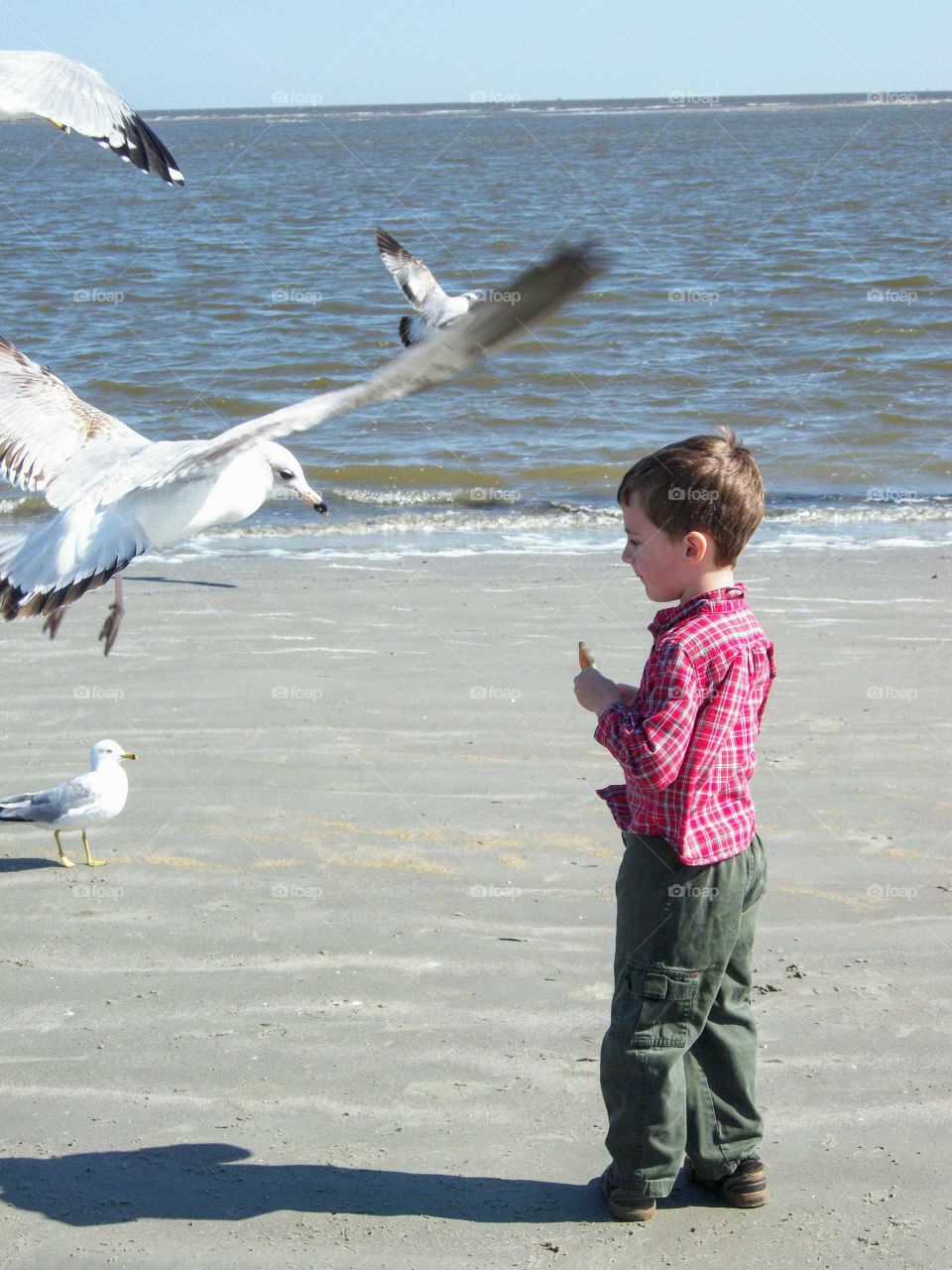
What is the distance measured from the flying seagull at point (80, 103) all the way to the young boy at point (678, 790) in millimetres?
4322

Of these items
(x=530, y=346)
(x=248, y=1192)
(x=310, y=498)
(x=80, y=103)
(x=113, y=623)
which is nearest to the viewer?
(x=248, y=1192)

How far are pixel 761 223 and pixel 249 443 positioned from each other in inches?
1191

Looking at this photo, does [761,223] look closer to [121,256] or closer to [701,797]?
[121,256]

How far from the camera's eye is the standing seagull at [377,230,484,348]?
10297mm

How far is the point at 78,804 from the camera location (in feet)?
14.6

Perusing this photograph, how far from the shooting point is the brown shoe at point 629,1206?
2809mm

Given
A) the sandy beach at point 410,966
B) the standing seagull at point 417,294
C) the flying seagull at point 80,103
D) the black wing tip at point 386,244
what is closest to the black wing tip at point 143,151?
the flying seagull at point 80,103

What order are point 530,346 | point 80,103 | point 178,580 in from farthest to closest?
point 530,346, point 178,580, point 80,103

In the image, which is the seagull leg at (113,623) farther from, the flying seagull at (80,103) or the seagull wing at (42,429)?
the flying seagull at (80,103)

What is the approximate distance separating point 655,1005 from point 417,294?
1008 cm

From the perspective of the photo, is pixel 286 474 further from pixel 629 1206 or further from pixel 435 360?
pixel 629 1206

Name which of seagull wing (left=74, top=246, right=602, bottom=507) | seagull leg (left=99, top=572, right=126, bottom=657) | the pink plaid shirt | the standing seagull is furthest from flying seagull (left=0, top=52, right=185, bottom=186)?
the pink plaid shirt

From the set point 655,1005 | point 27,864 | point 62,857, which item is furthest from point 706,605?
point 27,864

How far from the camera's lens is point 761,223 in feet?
105
